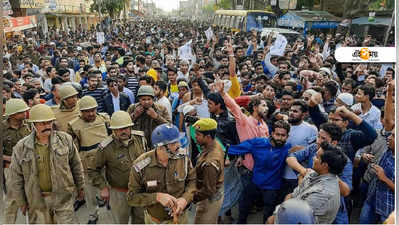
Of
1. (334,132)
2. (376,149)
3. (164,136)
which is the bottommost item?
(376,149)

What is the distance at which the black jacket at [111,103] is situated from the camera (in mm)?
4645

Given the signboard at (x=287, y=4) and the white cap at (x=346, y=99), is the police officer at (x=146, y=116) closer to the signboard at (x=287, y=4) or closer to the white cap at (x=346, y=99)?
the white cap at (x=346, y=99)

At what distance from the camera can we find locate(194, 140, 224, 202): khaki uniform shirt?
2615 mm

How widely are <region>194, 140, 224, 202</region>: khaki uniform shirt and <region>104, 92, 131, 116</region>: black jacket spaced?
Result: 2.26 metres

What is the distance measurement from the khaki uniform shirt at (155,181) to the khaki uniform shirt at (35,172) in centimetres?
70

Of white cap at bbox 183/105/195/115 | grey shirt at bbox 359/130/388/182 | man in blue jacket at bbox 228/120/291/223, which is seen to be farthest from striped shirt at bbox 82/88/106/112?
grey shirt at bbox 359/130/388/182

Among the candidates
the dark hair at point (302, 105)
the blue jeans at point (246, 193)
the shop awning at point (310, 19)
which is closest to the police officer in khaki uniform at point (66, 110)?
the blue jeans at point (246, 193)

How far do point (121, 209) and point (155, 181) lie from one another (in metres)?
0.89

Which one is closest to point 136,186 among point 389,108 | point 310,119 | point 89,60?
point 389,108

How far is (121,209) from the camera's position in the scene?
3.13 meters

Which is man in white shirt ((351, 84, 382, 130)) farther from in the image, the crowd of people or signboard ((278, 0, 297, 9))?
signboard ((278, 0, 297, 9))

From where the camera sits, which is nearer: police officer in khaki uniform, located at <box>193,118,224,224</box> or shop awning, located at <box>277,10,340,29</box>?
police officer in khaki uniform, located at <box>193,118,224,224</box>

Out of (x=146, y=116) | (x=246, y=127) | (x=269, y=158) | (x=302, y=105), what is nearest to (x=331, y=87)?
(x=302, y=105)

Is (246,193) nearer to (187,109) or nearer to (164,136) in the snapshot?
(187,109)
